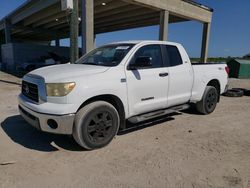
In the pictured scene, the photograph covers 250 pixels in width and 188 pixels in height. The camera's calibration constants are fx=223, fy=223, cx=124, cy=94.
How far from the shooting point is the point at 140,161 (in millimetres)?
3449

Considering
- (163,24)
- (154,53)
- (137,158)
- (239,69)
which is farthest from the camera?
(239,69)

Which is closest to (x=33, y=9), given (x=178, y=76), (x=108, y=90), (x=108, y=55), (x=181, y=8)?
(x=181, y=8)

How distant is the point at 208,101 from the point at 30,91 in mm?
4581

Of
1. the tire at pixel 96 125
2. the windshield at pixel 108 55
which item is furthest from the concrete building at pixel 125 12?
the tire at pixel 96 125

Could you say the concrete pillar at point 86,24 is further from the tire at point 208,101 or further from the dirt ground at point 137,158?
the tire at point 208,101

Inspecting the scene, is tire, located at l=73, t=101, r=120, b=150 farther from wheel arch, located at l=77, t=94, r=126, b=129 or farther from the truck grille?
the truck grille

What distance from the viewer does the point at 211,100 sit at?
6262mm

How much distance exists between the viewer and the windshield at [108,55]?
13.9ft

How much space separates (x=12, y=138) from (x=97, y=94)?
1.98 meters

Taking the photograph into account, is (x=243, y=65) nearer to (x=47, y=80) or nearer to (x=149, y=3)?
(x=149, y=3)

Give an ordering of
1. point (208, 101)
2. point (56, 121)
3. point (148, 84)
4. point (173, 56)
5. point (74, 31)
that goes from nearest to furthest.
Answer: point (56, 121)
point (148, 84)
point (173, 56)
point (208, 101)
point (74, 31)

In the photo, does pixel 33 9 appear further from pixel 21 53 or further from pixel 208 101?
pixel 208 101

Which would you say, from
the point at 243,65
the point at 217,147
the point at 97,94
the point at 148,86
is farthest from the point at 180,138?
the point at 243,65

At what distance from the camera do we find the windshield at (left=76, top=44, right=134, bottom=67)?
4246 millimetres
